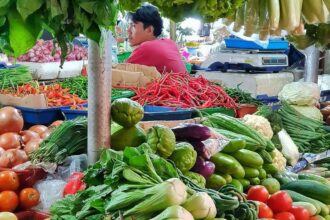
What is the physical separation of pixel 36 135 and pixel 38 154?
687mm

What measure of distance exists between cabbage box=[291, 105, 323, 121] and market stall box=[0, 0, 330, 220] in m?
0.40

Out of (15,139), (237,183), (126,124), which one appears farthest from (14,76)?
(237,183)

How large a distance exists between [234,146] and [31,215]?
3.48 feet

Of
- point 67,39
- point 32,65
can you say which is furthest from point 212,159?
point 32,65

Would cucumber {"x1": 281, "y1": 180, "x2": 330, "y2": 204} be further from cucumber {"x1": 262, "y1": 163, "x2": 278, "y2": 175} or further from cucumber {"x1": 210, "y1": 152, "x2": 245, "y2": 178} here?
cucumber {"x1": 210, "y1": 152, "x2": 245, "y2": 178}

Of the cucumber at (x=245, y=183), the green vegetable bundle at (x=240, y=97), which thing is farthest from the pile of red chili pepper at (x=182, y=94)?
the cucumber at (x=245, y=183)

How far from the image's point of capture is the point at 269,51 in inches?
231

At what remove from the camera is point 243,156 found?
2.47 meters

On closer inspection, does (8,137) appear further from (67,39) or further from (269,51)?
(269,51)

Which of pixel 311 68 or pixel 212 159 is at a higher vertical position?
pixel 311 68

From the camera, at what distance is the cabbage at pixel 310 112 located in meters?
4.37

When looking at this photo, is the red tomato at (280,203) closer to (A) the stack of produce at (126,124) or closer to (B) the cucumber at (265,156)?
(B) the cucumber at (265,156)

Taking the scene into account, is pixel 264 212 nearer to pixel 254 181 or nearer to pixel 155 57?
pixel 254 181

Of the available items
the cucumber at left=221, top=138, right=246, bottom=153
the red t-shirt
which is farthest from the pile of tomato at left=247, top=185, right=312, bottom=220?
the red t-shirt
